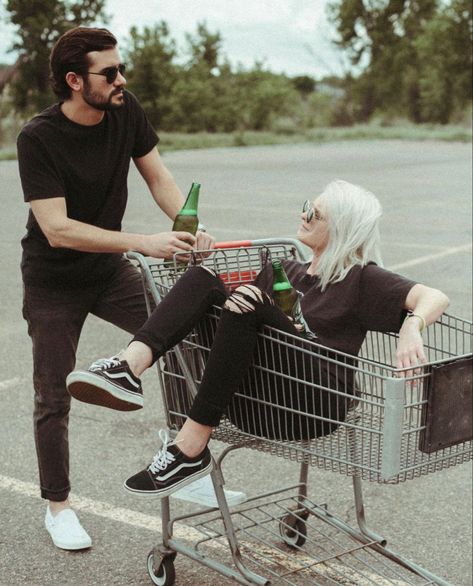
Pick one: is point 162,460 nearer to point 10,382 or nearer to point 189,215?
point 189,215

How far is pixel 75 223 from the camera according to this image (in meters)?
3.37

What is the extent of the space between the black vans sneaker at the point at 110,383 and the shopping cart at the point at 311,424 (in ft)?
0.66

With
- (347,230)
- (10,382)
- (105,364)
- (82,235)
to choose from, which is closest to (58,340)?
(82,235)

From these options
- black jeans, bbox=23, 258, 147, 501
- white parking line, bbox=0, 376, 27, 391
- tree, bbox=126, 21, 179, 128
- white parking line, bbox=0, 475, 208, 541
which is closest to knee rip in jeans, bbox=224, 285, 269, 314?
black jeans, bbox=23, 258, 147, 501

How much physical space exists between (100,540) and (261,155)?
27.4 metres

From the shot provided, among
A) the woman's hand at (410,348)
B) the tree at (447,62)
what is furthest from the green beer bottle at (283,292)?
the tree at (447,62)

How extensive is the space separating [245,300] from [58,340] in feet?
3.30

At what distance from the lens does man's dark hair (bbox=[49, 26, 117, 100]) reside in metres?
3.34

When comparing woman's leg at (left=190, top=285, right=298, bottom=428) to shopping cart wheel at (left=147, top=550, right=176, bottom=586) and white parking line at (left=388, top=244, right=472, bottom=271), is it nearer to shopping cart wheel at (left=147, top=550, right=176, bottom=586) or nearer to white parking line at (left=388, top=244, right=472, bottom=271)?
shopping cart wheel at (left=147, top=550, right=176, bottom=586)

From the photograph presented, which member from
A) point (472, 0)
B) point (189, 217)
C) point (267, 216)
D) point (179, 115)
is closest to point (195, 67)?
point (179, 115)

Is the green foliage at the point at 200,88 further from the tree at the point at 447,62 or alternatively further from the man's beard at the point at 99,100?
the man's beard at the point at 99,100

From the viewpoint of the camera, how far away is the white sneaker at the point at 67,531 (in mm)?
3645

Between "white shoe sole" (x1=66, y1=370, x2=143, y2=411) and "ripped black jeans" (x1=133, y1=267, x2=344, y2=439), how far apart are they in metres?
0.16

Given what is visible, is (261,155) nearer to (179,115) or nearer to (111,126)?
(179,115)
